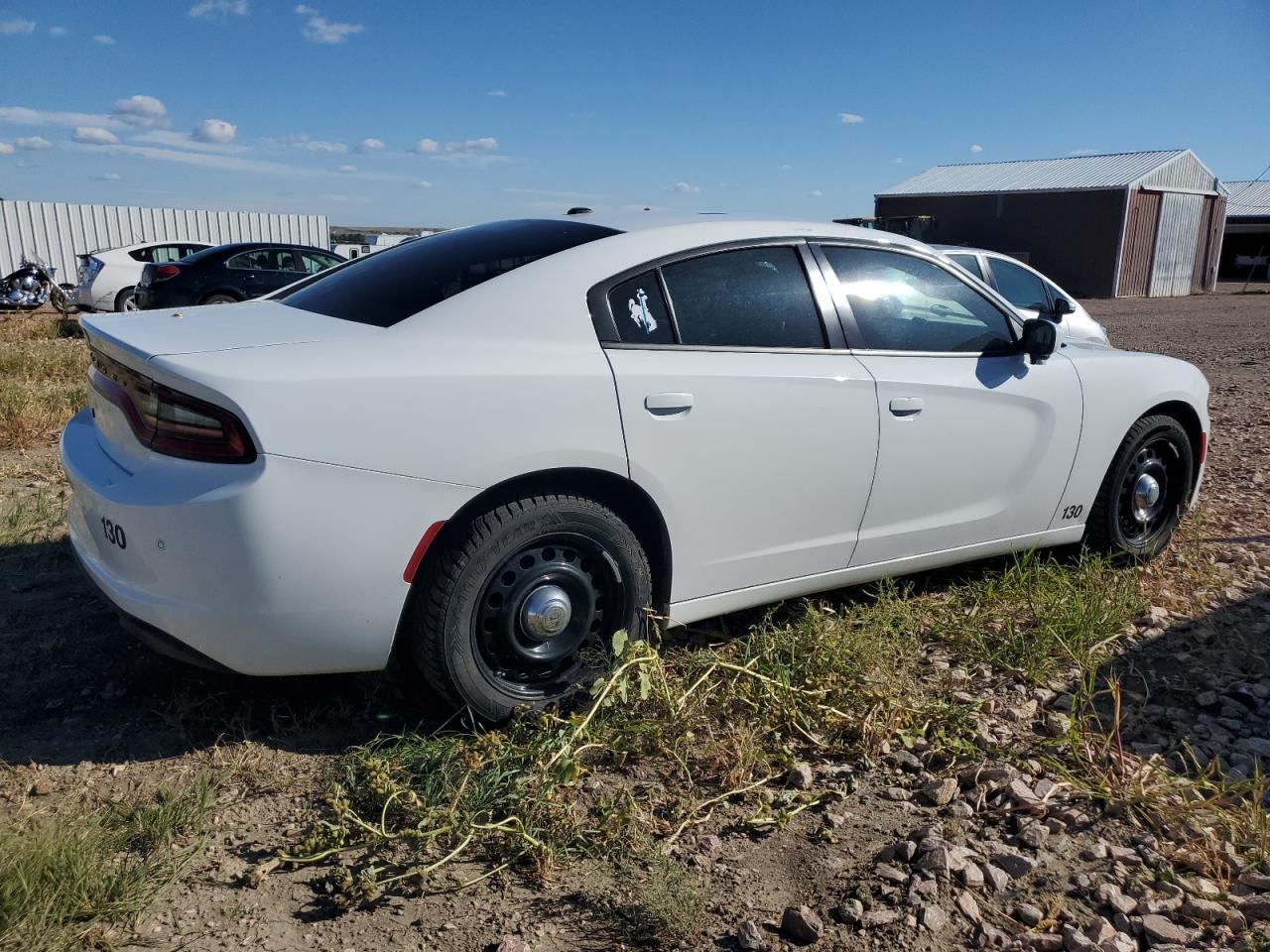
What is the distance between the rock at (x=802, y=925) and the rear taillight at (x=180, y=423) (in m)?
1.70

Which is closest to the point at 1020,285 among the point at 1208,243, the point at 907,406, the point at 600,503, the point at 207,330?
the point at 907,406

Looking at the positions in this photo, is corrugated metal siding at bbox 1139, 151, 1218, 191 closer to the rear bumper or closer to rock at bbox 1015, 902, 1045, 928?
rock at bbox 1015, 902, 1045, 928

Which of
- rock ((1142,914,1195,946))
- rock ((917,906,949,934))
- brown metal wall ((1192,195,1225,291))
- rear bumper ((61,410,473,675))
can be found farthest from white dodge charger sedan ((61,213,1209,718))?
brown metal wall ((1192,195,1225,291))

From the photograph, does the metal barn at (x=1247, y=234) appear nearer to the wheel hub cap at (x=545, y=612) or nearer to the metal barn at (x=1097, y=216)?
the metal barn at (x=1097, y=216)

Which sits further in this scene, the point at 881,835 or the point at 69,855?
the point at 881,835

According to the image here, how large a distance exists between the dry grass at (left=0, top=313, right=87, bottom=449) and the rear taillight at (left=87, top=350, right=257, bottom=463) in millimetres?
4493

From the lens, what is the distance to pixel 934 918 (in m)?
2.36

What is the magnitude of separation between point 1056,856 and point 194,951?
81.5 inches

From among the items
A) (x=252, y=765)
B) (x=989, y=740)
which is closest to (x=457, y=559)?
(x=252, y=765)

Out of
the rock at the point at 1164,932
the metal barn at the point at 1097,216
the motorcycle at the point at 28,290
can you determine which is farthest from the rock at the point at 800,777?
the metal barn at the point at 1097,216

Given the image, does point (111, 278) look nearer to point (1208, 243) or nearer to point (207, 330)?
point (207, 330)

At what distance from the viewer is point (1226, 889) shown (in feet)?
8.11

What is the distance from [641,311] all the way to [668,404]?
0.33m

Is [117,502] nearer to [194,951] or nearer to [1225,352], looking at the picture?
[194,951]
